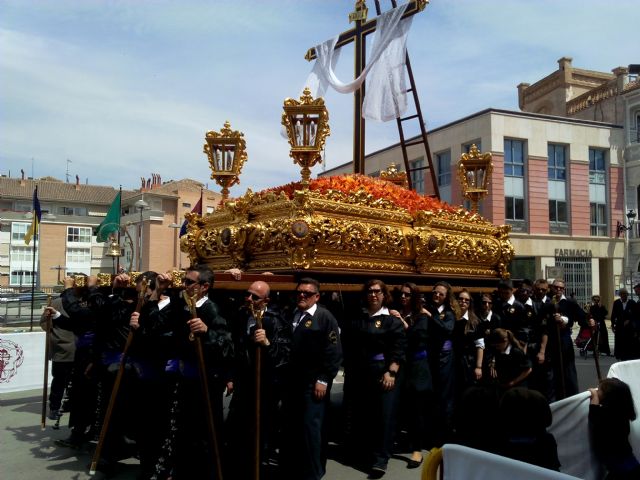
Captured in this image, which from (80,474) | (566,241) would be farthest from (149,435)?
(566,241)

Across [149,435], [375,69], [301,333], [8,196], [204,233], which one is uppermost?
[8,196]

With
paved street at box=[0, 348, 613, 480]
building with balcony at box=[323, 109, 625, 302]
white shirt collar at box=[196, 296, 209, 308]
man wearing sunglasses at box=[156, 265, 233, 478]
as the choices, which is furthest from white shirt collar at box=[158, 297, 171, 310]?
building with balcony at box=[323, 109, 625, 302]

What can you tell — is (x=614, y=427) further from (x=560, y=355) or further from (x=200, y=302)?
(x=560, y=355)

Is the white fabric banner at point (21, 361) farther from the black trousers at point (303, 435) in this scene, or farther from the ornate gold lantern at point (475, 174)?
the ornate gold lantern at point (475, 174)

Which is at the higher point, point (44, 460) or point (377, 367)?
point (377, 367)

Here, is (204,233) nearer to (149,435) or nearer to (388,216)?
(388,216)

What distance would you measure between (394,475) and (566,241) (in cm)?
2122

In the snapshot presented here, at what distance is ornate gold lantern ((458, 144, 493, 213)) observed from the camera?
790 cm

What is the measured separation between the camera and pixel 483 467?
245 cm

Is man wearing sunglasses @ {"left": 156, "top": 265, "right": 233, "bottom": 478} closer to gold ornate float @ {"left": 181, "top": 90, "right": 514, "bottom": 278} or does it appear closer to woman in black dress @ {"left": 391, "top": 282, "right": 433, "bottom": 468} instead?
gold ornate float @ {"left": 181, "top": 90, "right": 514, "bottom": 278}

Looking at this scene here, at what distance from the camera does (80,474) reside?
4.65 meters

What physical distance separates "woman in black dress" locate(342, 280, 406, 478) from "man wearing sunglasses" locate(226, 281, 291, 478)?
30.5 inches

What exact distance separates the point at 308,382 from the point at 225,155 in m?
3.48

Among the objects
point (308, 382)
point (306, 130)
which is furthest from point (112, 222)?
point (308, 382)
